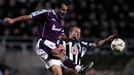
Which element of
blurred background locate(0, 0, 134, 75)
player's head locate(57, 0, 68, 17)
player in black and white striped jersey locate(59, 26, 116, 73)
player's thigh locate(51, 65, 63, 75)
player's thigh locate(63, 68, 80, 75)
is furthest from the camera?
blurred background locate(0, 0, 134, 75)

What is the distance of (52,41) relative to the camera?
514 inches

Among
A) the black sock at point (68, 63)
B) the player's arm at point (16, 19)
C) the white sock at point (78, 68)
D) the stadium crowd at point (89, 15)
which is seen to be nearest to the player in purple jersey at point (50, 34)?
the player's arm at point (16, 19)

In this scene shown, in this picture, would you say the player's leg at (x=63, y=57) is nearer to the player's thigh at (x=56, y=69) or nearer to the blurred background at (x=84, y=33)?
the player's thigh at (x=56, y=69)

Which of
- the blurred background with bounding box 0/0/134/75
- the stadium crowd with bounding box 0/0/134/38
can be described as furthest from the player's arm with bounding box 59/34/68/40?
the stadium crowd with bounding box 0/0/134/38

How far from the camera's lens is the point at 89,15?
21891mm

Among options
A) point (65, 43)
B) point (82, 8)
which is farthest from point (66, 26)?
point (65, 43)

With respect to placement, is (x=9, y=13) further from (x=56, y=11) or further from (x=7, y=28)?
(x=56, y=11)

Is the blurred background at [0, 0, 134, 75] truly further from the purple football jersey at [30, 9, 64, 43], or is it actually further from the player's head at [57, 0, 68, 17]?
the player's head at [57, 0, 68, 17]

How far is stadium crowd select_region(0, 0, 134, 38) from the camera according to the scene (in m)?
20.7

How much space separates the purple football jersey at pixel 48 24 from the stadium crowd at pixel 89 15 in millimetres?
7442

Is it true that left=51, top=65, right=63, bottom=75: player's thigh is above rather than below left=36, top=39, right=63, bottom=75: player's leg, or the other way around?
below

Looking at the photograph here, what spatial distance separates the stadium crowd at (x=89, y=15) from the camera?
816 inches

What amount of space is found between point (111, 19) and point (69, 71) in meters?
9.14

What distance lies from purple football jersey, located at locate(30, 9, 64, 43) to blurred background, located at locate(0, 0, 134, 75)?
17.9 ft
